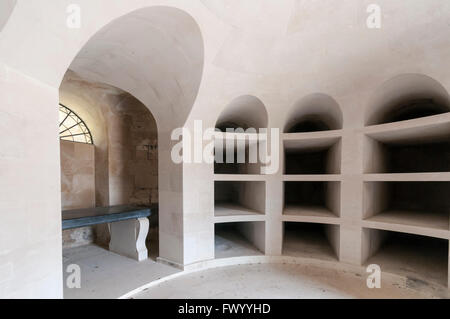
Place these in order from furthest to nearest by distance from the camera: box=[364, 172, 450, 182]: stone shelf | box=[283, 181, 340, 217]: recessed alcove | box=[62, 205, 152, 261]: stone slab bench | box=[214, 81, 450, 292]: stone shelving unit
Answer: box=[283, 181, 340, 217]: recessed alcove
box=[62, 205, 152, 261]: stone slab bench
box=[214, 81, 450, 292]: stone shelving unit
box=[364, 172, 450, 182]: stone shelf

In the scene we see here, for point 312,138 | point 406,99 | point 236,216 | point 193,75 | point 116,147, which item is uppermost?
point 193,75

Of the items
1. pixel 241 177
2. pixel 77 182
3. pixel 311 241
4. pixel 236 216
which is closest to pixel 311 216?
pixel 311 241

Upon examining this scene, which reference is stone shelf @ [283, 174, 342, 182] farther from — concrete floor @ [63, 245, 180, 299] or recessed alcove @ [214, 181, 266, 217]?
concrete floor @ [63, 245, 180, 299]

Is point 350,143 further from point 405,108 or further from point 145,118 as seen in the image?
point 145,118

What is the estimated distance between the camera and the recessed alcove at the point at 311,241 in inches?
170

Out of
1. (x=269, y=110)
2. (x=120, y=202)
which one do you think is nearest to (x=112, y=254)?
(x=120, y=202)

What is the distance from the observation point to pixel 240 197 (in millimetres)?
5750

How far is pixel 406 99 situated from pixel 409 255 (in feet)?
10.00

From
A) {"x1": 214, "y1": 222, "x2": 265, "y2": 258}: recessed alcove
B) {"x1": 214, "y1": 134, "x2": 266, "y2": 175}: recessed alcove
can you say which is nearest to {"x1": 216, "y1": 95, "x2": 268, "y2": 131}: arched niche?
{"x1": 214, "y1": 134, "x2": 266, "y2": 175}: recessed alcove

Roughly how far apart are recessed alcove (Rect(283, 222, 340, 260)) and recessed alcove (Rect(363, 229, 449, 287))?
2.01 ft

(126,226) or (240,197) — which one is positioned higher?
(240,197)

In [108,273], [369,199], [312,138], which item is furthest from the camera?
[312,138]

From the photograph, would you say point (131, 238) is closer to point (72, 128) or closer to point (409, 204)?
point (72, 128)

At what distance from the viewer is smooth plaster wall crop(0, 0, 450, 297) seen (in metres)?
1.80
